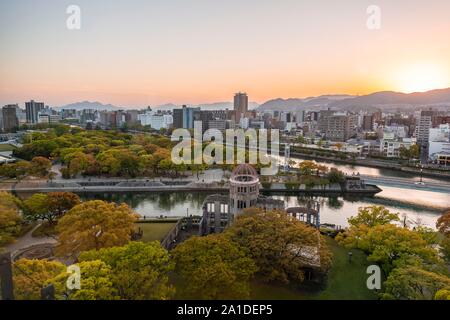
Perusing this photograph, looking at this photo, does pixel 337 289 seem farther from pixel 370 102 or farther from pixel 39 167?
pixel 370 102

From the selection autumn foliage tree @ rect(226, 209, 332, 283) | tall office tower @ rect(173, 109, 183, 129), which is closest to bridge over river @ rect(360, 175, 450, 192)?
autumn foliage tree @ rect(226, 209, 332, 283)

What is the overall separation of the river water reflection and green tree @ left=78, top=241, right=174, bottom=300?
29.7 ft

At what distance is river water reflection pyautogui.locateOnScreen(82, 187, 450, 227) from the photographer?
16406 mm

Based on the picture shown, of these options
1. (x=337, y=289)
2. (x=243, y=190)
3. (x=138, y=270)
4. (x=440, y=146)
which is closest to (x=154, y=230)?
(x=243, y=190)

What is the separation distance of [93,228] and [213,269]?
4.54m

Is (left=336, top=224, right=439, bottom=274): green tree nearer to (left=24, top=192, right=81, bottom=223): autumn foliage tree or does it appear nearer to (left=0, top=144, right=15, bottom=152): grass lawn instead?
(left=24, top=192, right=81, bottom=223): autumn foliage tree

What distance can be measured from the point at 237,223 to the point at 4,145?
32013 mm

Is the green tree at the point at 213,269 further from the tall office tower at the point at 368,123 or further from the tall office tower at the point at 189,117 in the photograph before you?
the tall office tower at the point at 368,123

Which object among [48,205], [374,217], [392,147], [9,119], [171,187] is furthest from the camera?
[9,119]

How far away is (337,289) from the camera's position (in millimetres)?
8234

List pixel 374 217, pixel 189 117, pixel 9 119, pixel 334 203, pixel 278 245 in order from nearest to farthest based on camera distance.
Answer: pixel 278 245
pixel 374 217
pixel 334 203
pixel 9 119
pixel 189 117

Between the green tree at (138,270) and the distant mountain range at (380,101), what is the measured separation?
10845 centimetres

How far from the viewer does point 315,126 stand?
56688 mm

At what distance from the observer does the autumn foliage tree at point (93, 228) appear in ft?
29.0
